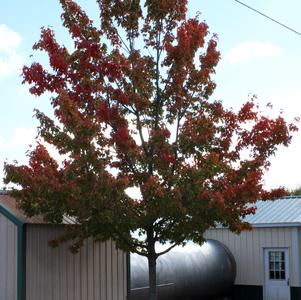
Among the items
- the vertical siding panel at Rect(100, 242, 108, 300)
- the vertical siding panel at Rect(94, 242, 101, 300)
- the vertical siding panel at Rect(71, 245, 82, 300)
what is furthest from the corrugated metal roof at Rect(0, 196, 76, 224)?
the vertical siding panel at Rect(100, 242, 108, 300)

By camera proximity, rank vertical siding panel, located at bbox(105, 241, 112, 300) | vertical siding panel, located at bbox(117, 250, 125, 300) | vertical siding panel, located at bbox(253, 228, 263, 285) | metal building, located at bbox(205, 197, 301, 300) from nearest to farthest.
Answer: vertical siding panel, located at bbox(105, 241, 112, 300)
vertical siding panel, located at bbox(117, 250, 125, 300)
metal building, located at bbox(205, 197, 301, 300)
vertical siding panel, located at bbox(253, 228, 263, 285)

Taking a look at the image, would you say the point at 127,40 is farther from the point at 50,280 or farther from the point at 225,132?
the point at 50,280

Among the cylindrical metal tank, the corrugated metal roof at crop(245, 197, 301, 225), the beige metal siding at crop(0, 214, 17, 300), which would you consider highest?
the corrugated metal roof at crop(245, 197, 301, 225)

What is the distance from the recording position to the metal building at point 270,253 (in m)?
21.3

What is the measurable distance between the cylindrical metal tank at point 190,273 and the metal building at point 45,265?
2.13 metres

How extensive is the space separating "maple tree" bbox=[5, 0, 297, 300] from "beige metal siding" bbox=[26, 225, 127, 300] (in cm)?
72

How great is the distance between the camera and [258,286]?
22.3 m

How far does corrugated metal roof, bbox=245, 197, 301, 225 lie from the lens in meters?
21.5

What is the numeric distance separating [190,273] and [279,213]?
4.19 metres

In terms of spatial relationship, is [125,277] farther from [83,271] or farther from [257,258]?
[257,258]

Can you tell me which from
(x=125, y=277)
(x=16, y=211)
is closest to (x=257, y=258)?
(x=125, y=277)

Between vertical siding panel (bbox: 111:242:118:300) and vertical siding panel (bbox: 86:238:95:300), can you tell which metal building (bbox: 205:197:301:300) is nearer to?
vertical siding panel (bbox: 111:242:118:300)

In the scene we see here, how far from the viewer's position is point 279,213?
22.2m

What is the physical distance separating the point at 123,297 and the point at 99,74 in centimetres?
566
